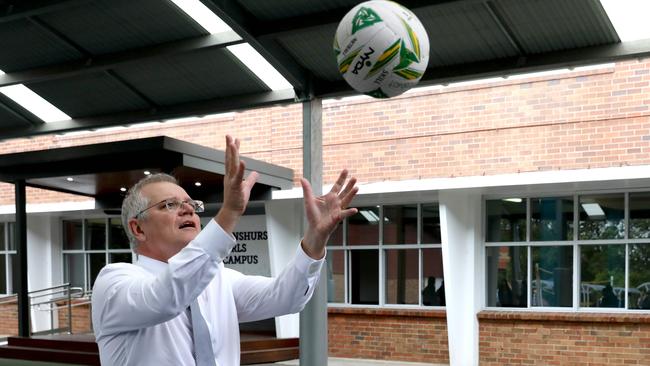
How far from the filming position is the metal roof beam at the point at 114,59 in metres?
9.30

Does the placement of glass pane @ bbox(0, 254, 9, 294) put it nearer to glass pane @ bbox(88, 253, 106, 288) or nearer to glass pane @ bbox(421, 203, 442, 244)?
glass pane @ bbox(88, 253, 106, 288)

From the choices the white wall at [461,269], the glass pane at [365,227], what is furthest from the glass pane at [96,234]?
the white wall at [461,269]

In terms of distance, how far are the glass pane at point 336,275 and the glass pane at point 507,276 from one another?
9.94 ft

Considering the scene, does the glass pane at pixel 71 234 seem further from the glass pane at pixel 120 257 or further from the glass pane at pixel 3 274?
the glass pane at pixel 3 274

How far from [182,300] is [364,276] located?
12783 mm

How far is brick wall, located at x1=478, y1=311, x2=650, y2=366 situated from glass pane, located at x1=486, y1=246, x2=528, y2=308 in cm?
40

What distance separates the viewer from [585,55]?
803 centimetres

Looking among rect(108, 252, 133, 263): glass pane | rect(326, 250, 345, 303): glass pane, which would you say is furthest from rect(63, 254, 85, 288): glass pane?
rect(326, 250, 345, 303): glass pane

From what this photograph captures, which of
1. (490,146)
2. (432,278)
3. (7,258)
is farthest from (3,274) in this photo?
(490,146)

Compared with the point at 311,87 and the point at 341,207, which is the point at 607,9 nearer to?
the point at 311,87

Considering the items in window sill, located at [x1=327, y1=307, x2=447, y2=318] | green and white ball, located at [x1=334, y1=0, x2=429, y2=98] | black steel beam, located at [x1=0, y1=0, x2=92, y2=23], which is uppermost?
black steel beam, located at [x1=0, y1=0, x2=92, y2=23]

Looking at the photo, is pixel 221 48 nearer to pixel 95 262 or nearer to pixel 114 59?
pixel 114 59

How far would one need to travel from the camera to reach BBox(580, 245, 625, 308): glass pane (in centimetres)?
1221

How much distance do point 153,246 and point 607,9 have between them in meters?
6.57
